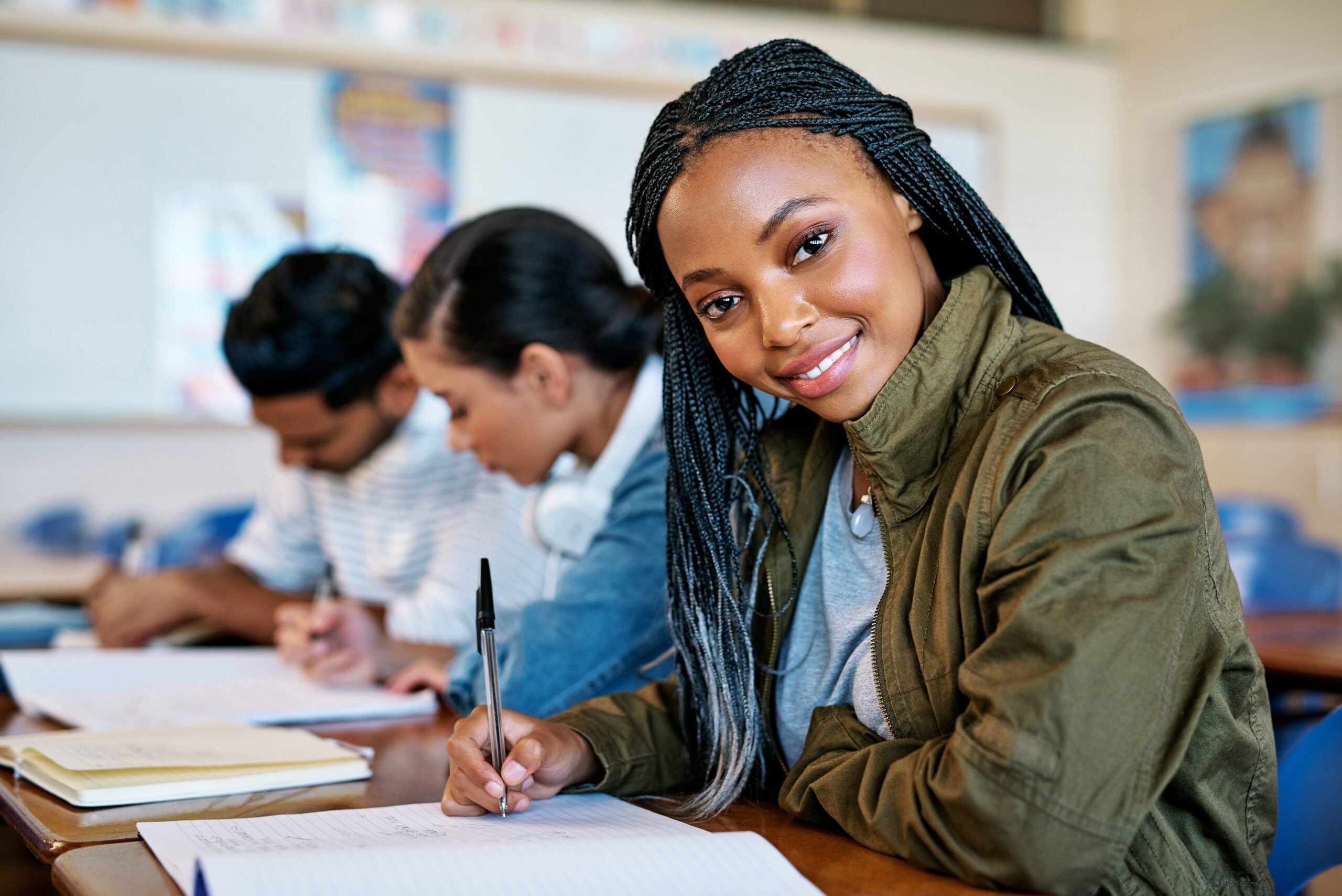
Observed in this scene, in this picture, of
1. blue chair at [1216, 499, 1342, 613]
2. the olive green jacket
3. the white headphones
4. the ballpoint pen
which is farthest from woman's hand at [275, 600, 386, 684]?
blue chair at [1216, 499, 1342, 613]

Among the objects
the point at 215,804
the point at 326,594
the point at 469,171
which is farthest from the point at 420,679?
the point at 469,171

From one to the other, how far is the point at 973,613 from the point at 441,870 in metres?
0.40

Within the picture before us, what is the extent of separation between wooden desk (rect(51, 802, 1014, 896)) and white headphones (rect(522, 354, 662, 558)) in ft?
2.47

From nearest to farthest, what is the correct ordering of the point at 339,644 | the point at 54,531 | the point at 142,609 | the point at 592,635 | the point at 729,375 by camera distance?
the point at 729,375
the point at 592,635
the point at 339,644
the point at 142,609
the point at 54,531

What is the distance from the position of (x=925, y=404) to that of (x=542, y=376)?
0.81 metres

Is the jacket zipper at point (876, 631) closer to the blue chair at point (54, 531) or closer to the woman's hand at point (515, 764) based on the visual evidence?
the woman's hand at point (515, 764)

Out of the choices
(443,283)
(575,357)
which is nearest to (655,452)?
(575,357)

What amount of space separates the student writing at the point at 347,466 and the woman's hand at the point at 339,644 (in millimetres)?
246

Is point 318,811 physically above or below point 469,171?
below

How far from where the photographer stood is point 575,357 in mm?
1722

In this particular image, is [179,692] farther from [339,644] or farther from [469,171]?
[469,171]

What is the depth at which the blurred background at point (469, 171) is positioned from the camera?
418cm

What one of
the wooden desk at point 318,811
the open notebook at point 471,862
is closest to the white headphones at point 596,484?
the wooden desk at point 318,811

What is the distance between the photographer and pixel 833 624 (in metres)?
1.12
